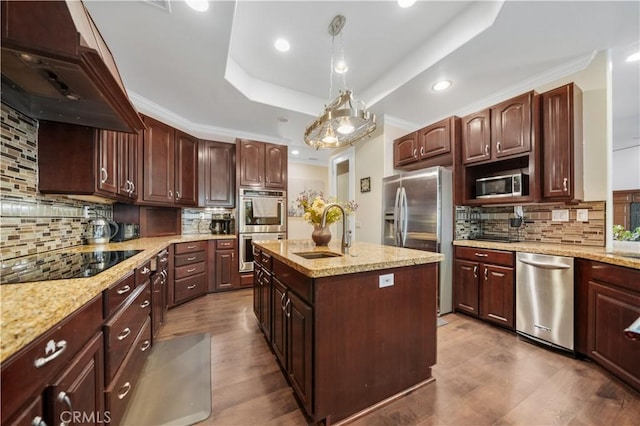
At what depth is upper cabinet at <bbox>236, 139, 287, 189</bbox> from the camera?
3.87 meters

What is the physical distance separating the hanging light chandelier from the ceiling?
0.38 meters

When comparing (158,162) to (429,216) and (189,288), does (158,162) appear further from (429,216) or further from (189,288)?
(429,216)

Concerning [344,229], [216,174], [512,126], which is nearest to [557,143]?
[512,126]

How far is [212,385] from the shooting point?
65.7 inches

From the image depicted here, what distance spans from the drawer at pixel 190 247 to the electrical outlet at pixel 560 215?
435 centimetres

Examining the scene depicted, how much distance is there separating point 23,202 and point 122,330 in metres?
1.16

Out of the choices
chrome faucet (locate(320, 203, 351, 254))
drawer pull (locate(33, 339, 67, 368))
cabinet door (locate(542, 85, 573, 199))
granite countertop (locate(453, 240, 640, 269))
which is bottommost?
drawer pull (locate(33, 339, 67, 368))

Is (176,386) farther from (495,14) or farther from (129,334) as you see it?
(495,14)

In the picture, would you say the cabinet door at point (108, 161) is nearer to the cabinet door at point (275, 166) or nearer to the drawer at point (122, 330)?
the drawer at point (122, 330)

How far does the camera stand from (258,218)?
3926mm

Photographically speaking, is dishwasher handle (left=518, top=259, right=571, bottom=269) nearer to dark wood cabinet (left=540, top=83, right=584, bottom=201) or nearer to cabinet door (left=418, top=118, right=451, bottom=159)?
dark wood cabinet (left=540, top=83, right=584, bottom=201)

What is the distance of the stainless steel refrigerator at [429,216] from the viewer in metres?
2.79

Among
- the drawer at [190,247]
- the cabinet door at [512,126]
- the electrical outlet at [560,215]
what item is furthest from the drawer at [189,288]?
the electrical outlet at [560,215]

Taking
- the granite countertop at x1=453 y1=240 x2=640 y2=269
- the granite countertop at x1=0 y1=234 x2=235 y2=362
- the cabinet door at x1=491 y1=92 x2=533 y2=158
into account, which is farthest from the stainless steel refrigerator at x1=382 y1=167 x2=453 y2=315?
the granite countertop at x1=0 y1=234 x2=235 y2=362
